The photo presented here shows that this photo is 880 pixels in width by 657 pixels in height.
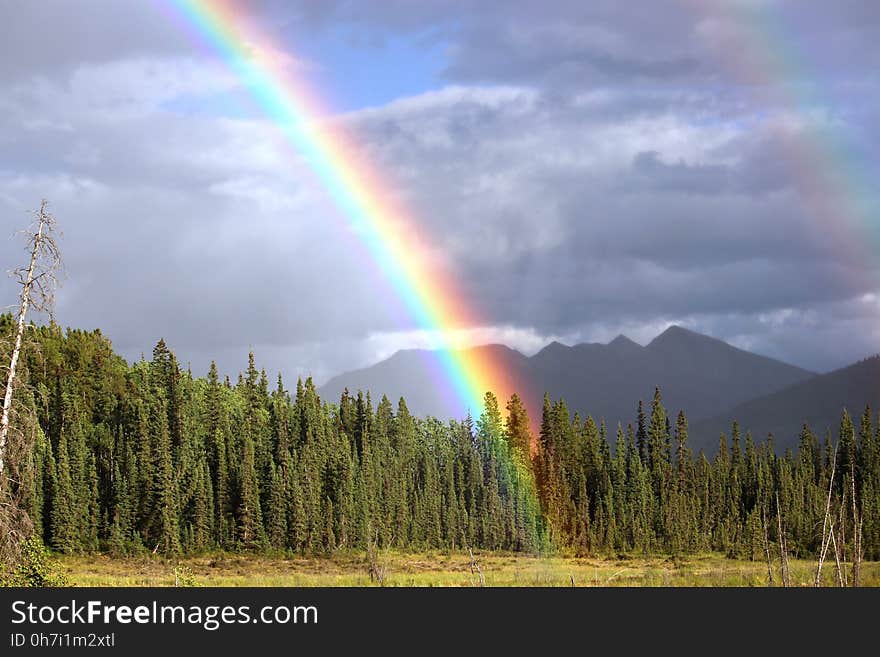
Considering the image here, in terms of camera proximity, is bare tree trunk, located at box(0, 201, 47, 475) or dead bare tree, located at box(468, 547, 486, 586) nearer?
bare tree trunk, located at box(0, 201, 47, 475)

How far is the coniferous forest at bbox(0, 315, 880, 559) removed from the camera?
129m

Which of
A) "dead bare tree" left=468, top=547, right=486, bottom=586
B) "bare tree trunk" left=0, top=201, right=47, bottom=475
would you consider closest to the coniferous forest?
"dead bare tree" left=468, top=547, right=486, bottom=586

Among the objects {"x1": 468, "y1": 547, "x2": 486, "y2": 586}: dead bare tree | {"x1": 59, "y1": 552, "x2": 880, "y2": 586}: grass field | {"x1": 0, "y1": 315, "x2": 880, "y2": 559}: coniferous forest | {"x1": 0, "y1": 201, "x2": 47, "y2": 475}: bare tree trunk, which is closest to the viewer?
{"x1": 0, "y1": 201, "x2": 47, "y2": 475}: bare tree trunk

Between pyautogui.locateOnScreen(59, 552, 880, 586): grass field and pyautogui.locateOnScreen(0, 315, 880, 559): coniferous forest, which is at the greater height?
pyautogui.locateOnScreen(0, 315, 880, 559): coniferous forest

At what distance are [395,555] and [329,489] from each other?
15385mm

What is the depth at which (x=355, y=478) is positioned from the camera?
150375 millimetres

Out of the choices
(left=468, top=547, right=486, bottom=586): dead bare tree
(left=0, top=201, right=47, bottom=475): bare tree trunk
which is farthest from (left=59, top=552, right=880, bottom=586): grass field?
(left=0, top=201, right=47, bottom=475): bare tree trunk

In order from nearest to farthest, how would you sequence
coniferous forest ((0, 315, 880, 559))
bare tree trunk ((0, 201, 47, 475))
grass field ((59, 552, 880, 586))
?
bare tree trunk ((0, 201, 47, 475)) → grass field ((59, 552, 880, 586)) → coniferous forest ((0, 315, 880, 559))

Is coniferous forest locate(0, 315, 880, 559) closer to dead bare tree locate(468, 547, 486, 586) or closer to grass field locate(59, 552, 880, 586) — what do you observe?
grass field locate(59, 552, 880, 586)

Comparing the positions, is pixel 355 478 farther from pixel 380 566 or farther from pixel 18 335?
pixel 18 335

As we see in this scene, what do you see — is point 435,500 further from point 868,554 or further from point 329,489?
point 868,554

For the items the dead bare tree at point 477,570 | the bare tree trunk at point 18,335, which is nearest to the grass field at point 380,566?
the dead bare tree at point 477,570
